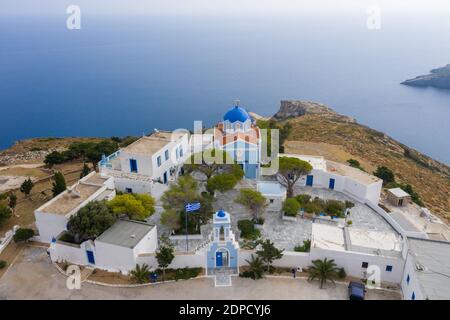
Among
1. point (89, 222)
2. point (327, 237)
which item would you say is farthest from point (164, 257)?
point (327, 237)

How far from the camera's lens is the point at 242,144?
121ft

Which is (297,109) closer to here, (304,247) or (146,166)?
(146,166)

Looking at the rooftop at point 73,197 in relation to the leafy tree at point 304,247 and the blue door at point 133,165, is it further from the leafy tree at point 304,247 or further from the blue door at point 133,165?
the leafy tree at point 304,247

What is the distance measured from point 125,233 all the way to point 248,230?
944cm

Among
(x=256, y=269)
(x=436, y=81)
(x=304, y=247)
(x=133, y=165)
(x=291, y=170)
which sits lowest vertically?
(x=436, y=81)

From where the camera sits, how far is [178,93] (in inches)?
6294

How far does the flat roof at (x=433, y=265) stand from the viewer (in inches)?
810

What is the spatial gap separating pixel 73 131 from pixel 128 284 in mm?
104460

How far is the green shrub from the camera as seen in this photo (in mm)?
28859
